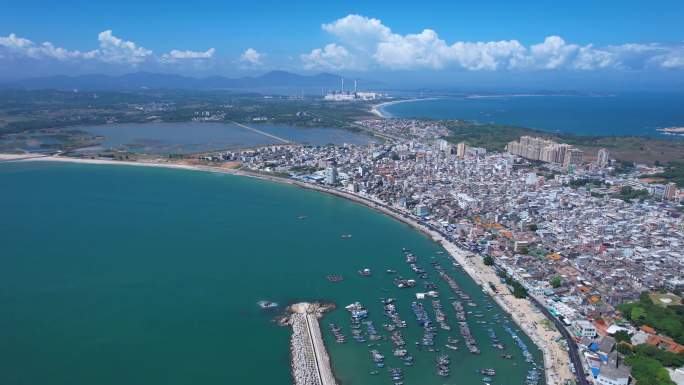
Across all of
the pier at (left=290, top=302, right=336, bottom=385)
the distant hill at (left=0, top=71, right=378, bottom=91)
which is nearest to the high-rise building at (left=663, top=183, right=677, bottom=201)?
Result: the pier at (left=290, top=302, right=336, bottom=385)

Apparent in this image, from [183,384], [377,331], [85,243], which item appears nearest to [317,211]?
[85,243]

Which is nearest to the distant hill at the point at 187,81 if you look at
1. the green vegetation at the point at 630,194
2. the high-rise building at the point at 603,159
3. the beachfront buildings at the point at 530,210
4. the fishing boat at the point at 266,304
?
the beachfront buildings at the point at 530,210

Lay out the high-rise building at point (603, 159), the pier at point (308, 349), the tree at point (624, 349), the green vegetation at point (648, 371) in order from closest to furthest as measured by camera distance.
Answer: the green vegetation at point (648, 371)
the pier at point (308, 349)
the tree at point (624, 349)
the high-rise building at point (603, 159)

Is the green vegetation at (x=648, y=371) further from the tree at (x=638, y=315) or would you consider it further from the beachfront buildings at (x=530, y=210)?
the beachfront buildings at (x=530, y=210)

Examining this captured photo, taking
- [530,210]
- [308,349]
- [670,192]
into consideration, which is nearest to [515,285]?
[308,349]

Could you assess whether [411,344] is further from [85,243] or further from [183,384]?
[85,243]

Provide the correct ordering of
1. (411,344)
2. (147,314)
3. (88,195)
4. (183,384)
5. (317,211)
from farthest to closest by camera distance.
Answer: (88,195), (317,211), (147,314), (411,344), (183,384)
